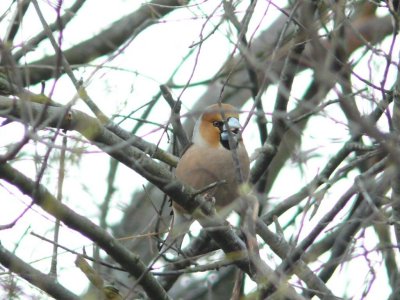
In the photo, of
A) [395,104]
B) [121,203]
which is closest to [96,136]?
[395,104]

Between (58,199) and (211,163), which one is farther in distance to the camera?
(211,163)

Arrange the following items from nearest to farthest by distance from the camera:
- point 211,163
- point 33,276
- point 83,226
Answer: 1. point 83,226
2. point 33,276
3. point 211,163

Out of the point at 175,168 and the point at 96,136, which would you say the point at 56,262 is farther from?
the point at 175,168

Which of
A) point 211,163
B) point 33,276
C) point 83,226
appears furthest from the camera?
point 211,163

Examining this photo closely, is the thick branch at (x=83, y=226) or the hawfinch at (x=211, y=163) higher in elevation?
the hawfinch at (x=211, y=163)

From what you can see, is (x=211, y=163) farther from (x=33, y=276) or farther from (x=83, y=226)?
(x=83, y=226)

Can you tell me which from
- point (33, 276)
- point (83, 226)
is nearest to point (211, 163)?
point (33, 276)

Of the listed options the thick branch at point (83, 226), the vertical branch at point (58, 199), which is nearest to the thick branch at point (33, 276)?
the vertical branch at point (58, 199)

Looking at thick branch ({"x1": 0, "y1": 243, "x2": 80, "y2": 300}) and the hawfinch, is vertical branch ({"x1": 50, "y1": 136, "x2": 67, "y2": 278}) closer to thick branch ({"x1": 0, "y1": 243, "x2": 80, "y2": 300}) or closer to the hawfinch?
thick branch ({"x1": 0, "y1": 243, "x2": 80, "y2": 300})

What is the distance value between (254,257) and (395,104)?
1.22 m

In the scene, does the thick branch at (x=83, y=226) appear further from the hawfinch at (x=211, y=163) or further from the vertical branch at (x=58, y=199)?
the hawfinch at (x=211, y=163)

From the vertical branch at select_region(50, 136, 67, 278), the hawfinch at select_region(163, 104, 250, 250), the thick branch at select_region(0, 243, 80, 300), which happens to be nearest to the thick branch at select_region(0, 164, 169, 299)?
the vertical branch at select_region(50, 136, 67, 278)

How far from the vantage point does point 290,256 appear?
11.2 feet

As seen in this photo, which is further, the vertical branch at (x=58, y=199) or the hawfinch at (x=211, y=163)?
the hawfinch at (x=211, y=163)
